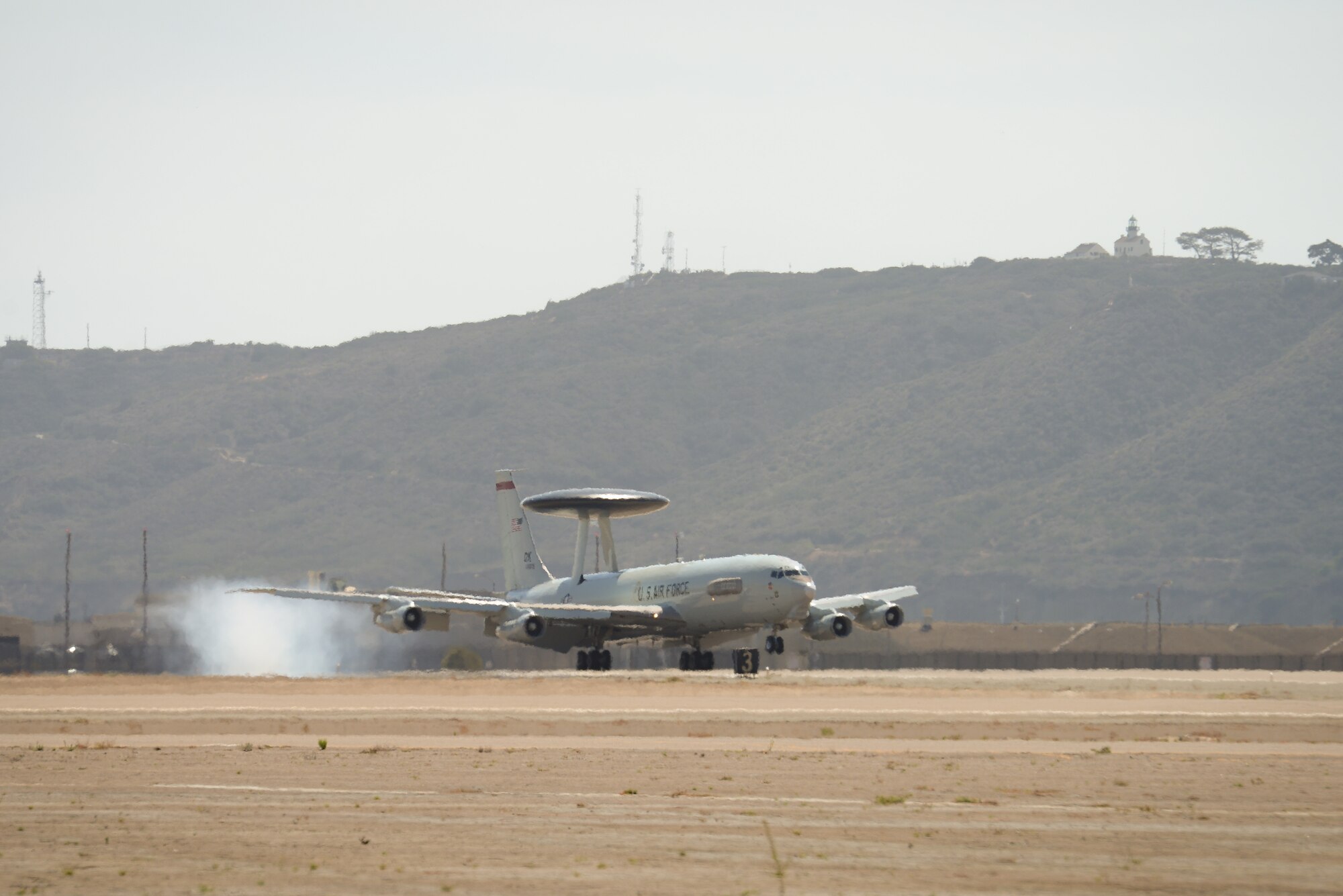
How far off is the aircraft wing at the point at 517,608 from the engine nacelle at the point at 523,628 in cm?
22

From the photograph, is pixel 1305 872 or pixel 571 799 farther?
pixel 571 799

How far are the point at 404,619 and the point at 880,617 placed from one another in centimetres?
2079

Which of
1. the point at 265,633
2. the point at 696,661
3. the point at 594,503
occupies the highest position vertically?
the point at 594,503

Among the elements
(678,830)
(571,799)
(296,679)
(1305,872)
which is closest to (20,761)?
(571,799)

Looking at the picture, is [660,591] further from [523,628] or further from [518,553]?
[518,553]

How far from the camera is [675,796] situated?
94.7 ft

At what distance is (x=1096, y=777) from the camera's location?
31.8m

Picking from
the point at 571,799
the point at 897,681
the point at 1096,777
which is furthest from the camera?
the point at 897,681

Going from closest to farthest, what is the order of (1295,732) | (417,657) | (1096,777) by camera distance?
(1096,777) < (1295,732) < (417,657)

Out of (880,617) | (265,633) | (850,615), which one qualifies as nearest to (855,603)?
(880,617)

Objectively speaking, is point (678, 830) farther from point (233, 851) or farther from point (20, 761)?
point (20, 761)

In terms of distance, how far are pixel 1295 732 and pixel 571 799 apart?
71.4 ft

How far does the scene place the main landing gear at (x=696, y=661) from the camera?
75125 mm

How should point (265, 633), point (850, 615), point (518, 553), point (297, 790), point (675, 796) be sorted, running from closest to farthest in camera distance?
point (675, 796), point (297, 790), point (850, 615), point (518, 553), point (265, 633)
